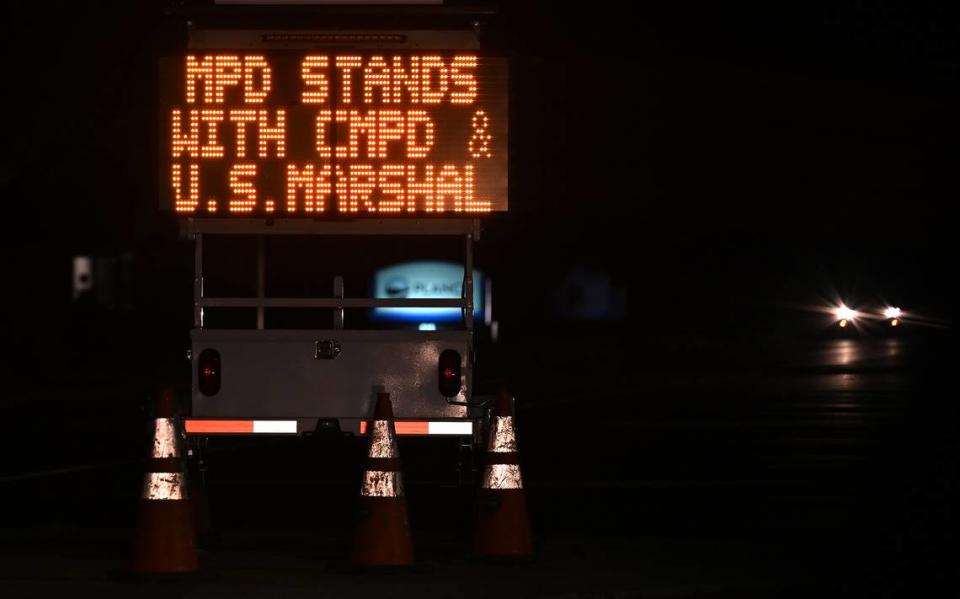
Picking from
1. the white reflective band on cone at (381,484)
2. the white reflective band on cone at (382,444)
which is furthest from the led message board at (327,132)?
the white reflective band on cone at (381,484)

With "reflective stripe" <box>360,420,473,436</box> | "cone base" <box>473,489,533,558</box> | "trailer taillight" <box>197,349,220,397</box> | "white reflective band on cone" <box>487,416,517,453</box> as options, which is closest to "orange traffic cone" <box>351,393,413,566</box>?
"cone base" <box>473,489,533,558</box>

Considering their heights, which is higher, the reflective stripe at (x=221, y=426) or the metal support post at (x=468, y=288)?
the metal support post at (x=468, y=288)

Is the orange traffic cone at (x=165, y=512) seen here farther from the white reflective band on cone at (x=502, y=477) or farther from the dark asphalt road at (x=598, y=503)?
the white reflective band on cone at (x=502, y=477)

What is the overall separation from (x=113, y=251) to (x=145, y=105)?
11.3 metres

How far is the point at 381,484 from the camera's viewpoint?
10609 millimetres

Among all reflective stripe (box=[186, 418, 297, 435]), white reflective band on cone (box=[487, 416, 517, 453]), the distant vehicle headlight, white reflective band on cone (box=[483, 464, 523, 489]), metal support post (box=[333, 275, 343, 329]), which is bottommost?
the distant vehicle headlight

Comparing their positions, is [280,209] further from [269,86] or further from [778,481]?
[778,481]

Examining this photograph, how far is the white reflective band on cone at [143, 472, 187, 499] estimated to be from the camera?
10.5 metres

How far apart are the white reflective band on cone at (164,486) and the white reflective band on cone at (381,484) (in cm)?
96

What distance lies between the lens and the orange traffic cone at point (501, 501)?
11164 millimetres

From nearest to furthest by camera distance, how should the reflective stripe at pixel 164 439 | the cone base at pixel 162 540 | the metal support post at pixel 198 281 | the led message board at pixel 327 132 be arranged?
the cone base at pixel 162 540 < the reflective stripe at pixel 164 439 < the led message board at pixel 327 132 < the metal support post at pixel 198 281

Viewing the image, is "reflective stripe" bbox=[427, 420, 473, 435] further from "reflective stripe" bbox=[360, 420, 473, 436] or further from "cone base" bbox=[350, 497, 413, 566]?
"cone base" bbox=[350, 497, 413, 566]

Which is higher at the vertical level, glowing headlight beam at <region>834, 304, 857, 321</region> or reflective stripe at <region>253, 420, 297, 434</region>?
reflective stripe at <region>253, 420, 297, 434</region>

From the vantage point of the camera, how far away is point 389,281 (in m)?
51.1
